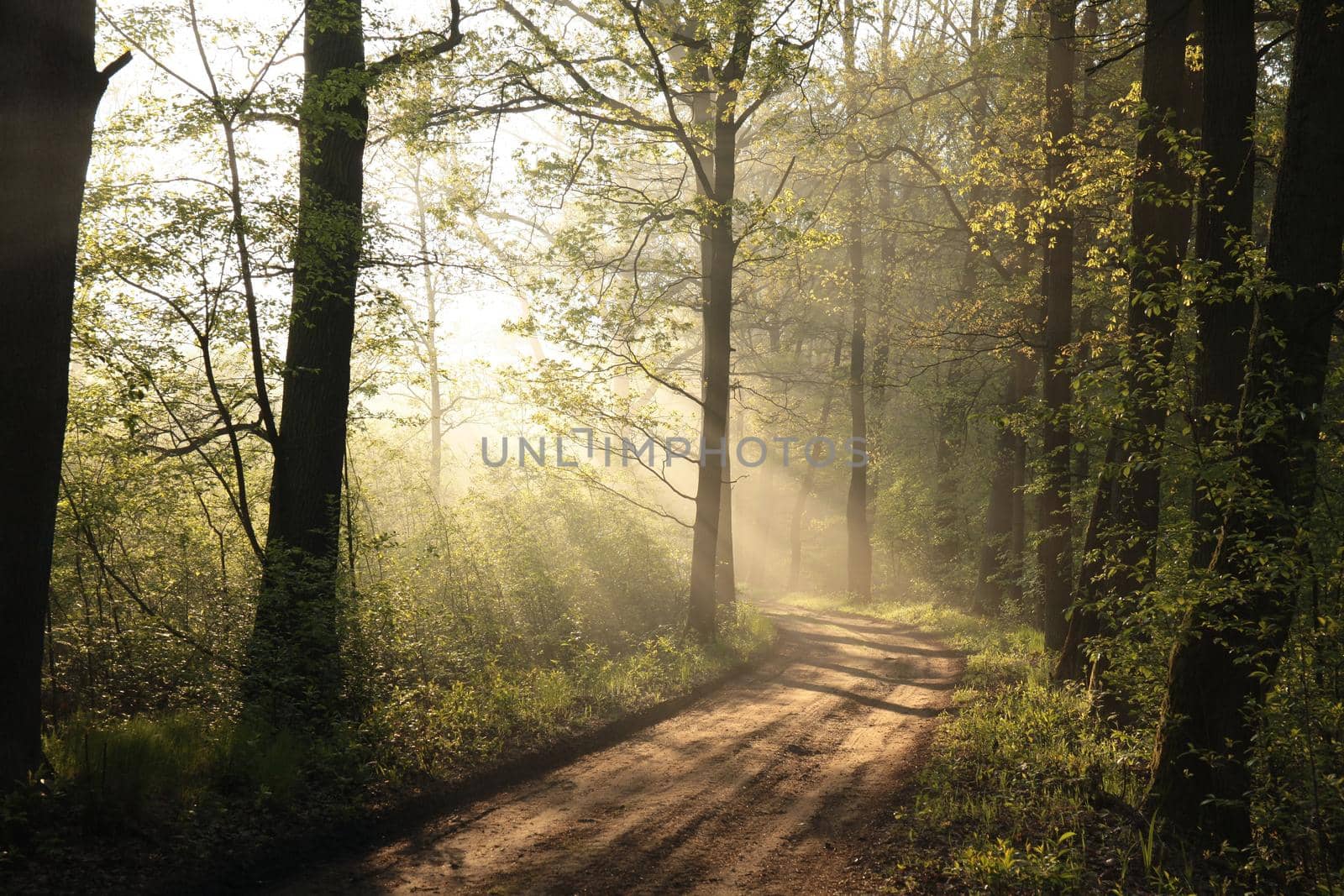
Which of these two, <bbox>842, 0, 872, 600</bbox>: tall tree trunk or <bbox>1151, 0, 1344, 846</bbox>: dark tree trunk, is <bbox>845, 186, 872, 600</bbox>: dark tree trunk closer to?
<bbox>842, 0, 872, 600</bbox>: tall tree trunk

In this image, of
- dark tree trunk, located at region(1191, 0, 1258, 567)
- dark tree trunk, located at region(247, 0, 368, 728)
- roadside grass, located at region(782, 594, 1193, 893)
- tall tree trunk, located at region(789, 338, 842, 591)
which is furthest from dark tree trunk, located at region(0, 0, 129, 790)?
tall tree trunk, located at region(789, 338, 842, 591)

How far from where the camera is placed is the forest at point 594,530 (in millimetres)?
5590

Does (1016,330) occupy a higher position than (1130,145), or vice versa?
(1130,145)

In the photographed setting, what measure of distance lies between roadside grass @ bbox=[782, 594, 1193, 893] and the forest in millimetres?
50

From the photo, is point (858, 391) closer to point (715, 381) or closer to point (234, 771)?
point (715, 381)

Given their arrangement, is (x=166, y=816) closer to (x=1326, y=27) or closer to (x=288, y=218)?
(x=288, y=218)

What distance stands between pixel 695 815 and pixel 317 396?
609cm

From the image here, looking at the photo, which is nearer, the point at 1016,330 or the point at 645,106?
the point at 645,106

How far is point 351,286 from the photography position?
9.30m

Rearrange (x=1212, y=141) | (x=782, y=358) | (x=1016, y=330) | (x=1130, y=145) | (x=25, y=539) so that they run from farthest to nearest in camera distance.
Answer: (x=782, y=358)
(x=1016, y=330)
(x=1130, y=145)
(x=1212, y=141)
(x=25, y=539)

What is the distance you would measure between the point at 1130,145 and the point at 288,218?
12.5m

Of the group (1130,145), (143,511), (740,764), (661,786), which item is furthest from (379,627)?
(1130,145)

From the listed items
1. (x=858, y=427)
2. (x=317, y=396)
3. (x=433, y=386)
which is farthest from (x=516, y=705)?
(x=433, y=386)

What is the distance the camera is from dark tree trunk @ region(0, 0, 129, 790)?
523cm
